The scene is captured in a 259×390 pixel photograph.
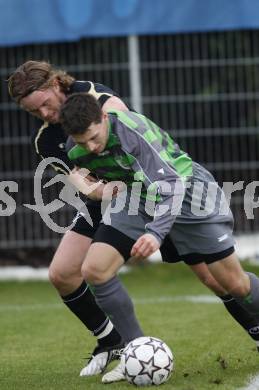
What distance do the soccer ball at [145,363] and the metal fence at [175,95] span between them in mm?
5819

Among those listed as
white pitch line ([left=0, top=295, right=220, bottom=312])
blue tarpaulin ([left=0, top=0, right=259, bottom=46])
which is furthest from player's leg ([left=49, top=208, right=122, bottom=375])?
blue tarpaulin ([left=0, top=0, right=259, bottom=46])

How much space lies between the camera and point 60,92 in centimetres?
577

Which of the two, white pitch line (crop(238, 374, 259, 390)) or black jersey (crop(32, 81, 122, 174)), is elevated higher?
black jersey (crop(32, 81, 122, 174))

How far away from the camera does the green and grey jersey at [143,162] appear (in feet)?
17.5

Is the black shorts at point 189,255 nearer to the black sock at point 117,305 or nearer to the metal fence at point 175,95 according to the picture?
the black sock at point 117,305

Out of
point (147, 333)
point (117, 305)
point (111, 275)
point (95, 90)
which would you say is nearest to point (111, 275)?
point (111, 275)

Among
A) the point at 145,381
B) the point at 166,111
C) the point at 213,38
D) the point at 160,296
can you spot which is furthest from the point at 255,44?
the point at 145,381

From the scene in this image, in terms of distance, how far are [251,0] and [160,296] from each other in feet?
10.4

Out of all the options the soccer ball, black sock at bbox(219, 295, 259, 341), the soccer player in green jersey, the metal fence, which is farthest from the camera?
the metal fence

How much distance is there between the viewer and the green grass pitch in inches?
228

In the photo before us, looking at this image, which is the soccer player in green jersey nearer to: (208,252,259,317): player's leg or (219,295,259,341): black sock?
(208,252,259,317): player's leg

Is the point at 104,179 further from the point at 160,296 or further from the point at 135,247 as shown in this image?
the point at 160,296

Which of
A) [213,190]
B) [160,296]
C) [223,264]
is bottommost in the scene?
[160,296]

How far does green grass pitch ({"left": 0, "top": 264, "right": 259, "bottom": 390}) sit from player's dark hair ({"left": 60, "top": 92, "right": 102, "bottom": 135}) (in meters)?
1.36
